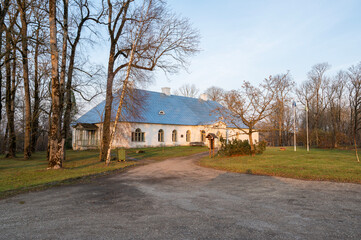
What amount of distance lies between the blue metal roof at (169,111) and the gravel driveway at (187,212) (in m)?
24.9

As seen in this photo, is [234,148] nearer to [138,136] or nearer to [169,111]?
[138,136]

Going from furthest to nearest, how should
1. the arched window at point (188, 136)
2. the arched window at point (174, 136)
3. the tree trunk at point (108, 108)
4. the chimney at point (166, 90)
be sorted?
the chimney at point (166, 90), the arched window at point (188, 136), the arched window at point (174, 136), the tree trunk at point (108, 108)

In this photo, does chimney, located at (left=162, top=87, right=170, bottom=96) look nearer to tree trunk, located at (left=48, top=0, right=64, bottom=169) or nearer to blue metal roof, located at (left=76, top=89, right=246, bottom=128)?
blue metal roof, located at (left=76, top=89, right=246, bottom=128)

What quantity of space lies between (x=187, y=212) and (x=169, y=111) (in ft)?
107

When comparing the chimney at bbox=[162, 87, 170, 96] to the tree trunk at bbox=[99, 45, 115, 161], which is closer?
the tree trunk at bbox=[99, 45, 115, 161]

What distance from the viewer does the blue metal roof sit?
34812 mm

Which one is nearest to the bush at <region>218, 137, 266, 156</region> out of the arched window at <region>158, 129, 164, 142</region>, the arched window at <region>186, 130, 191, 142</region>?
the arched window at <region>158, 129, 164, 142</region>

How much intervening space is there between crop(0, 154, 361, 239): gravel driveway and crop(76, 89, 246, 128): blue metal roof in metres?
24.9

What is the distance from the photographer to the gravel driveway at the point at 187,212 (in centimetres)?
443

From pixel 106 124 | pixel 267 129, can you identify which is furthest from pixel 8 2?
pixel 267 129

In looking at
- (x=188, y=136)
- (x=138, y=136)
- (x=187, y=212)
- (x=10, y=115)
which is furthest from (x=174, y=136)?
(x=187, y=212)

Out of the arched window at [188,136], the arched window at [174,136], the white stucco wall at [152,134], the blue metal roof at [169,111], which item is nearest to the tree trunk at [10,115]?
the white stucco wall at [152,134]

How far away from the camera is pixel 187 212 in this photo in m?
5.75

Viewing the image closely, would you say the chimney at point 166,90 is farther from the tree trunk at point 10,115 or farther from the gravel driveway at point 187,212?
the gravel driveway at point 187,212
